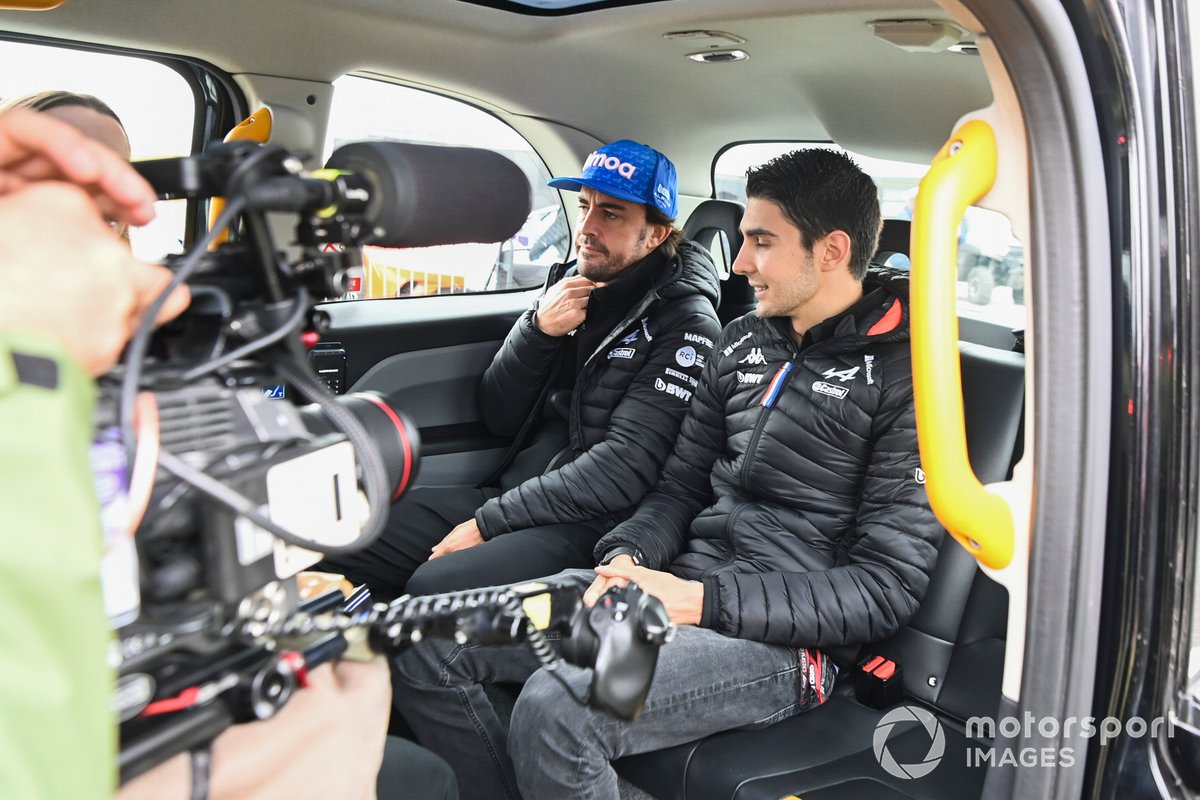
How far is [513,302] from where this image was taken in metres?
3.32

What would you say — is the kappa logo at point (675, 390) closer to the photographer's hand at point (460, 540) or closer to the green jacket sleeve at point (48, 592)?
the photographer's hand at point (460, 540)

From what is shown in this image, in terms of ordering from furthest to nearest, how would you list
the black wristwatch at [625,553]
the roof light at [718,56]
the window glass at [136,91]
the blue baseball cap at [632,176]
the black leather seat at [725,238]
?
the black leather seat at [725,238]
the blue baseball cap at [632,176]
the roof light at [718,56]
the window glass at [136,91]
the black wristwatch at [625,553]

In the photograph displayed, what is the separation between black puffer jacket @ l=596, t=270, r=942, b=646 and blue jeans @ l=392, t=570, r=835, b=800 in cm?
7

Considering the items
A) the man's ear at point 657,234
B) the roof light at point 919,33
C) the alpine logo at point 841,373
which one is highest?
the roof light at point 919,33

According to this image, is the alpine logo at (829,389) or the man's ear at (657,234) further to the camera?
the man's ear at (657,234)

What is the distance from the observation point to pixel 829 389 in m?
1.91

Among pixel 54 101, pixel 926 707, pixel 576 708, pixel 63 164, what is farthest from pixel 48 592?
pixel 926 707

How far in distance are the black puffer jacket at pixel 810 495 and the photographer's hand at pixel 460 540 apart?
454 millimetres

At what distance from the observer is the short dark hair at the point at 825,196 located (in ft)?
6.81

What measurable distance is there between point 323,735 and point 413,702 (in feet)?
4.30

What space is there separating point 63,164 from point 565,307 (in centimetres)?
204

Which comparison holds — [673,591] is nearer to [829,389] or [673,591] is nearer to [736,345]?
[829,389]

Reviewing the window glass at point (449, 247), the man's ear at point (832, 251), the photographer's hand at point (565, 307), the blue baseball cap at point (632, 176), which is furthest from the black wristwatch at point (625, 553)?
the blue baseball cap at point (632, 176)

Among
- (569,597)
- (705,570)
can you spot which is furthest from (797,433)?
(569,597)
